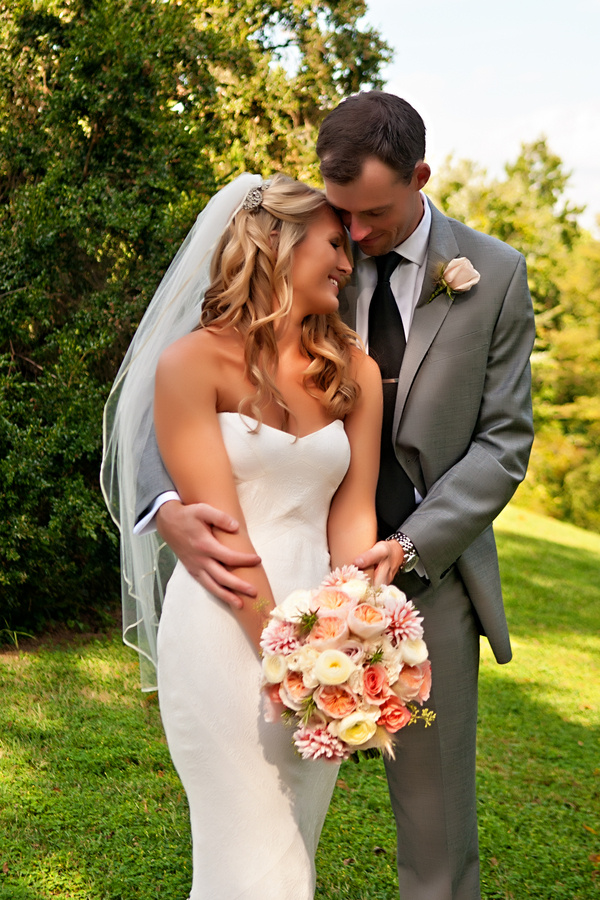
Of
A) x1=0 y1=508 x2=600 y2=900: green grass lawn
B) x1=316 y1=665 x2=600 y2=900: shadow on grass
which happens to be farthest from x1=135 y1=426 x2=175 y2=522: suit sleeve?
x1=316 y1=665 x2=600 y2=900: shadow on grass

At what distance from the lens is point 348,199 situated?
2582 millimetres

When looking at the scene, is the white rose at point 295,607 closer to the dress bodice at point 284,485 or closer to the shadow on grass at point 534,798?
the dress bodice at point 284,485

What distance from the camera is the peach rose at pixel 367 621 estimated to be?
79.1 inches

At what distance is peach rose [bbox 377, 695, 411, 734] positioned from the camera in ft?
6.65

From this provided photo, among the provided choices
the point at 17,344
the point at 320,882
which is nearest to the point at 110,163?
the point at 17,344

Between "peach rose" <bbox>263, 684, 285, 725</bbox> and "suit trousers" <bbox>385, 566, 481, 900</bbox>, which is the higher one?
"peach rose" <bbox>263, 684, 285, 725</bbox>

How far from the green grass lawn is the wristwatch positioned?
2.00 m

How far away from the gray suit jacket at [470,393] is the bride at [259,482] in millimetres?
157

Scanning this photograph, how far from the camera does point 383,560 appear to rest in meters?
2.44

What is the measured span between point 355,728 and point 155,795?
282 centimetres

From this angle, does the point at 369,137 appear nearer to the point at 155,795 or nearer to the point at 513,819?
the point at 155,795

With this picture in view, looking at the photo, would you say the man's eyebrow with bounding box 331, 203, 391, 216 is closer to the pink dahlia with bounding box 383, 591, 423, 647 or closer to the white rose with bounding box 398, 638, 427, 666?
the pink dahlia with bounding box 383, 591, 423, 647

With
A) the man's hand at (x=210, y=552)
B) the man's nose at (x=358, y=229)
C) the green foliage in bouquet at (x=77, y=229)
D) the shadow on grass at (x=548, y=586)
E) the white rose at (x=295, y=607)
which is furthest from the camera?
the shadow on grass at (x=548, y=586)

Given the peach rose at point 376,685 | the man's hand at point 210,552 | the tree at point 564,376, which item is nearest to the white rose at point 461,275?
the man's hand at point 210,552
